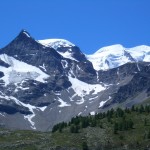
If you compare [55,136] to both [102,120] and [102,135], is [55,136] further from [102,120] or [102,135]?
[102,120]

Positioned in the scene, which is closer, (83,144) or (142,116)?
(83,144)

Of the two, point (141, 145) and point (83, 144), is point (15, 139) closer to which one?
point (83, 144)

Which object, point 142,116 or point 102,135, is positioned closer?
point 102,135

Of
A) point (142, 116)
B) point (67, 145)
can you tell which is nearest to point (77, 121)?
point (142, 116)

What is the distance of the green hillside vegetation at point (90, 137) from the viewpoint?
517ft

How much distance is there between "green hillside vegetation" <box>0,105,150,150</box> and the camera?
158 metres

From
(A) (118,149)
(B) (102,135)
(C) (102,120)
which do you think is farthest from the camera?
(C) (102,120)

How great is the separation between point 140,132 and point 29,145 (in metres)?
36.3

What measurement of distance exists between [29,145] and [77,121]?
39.1 metres

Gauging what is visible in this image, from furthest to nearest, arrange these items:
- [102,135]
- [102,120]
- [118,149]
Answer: [102,120] < [102,135] < [118,149]

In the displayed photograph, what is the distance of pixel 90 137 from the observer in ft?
548

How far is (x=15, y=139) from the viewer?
17075 centimetres

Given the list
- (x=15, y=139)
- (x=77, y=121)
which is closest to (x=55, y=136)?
(x=15, y=139)

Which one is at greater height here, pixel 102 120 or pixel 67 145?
pixel 102 120
